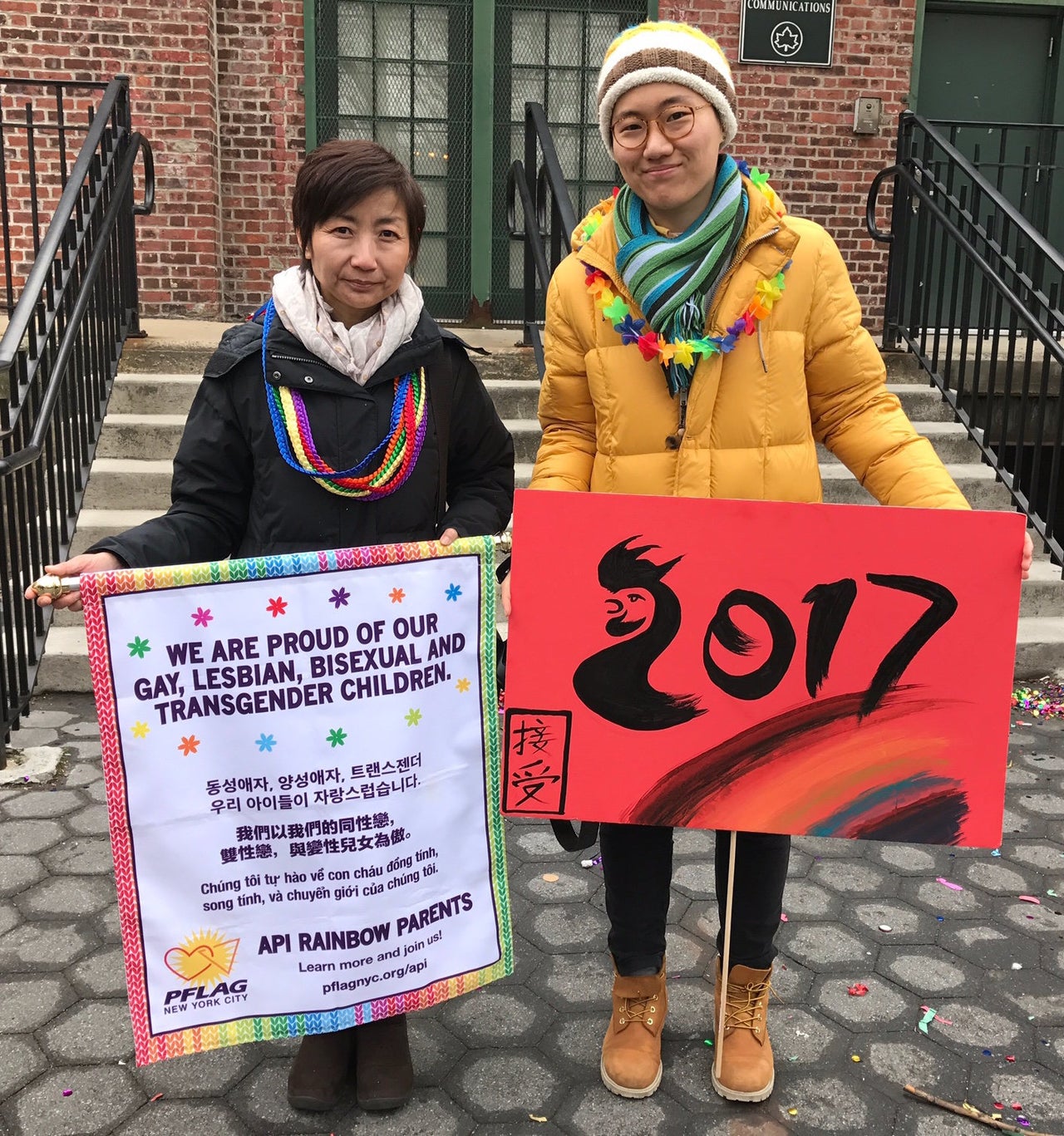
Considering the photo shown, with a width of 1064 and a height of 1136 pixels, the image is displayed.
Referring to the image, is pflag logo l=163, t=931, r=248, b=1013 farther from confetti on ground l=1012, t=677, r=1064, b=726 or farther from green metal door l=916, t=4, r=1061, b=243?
green metal door l=916, t=4, r=1061, b=243

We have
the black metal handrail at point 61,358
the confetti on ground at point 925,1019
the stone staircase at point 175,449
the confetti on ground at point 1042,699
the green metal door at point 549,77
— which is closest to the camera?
the confetti on ground at point 925,1019

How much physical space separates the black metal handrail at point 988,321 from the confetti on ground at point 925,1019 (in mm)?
3052

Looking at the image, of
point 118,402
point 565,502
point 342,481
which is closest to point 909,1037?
point 565,502

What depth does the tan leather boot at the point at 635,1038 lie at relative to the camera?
2.17m

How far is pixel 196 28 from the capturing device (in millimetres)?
6633

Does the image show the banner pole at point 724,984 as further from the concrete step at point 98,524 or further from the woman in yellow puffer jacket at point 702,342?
the concrete step at point 98,524

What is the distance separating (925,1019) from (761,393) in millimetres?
1494

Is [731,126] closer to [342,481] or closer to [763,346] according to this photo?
[763,346]

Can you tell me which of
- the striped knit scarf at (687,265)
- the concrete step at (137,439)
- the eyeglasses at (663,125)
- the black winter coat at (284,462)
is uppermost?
the eyeglasses at (663,125)

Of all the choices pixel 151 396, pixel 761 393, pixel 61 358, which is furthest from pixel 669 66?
pixel 151 396

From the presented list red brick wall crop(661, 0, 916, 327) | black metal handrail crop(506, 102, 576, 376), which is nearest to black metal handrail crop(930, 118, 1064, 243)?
red brick wall crop(661, 0, 916, 327)

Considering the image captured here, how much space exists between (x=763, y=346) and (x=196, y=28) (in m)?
6.05

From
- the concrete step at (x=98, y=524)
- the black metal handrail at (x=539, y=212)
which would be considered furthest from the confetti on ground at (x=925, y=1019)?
the concrete step at (x=98, y=524)

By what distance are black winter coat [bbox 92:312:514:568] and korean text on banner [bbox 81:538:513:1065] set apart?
0.57 feet
